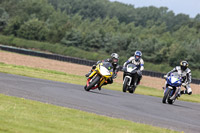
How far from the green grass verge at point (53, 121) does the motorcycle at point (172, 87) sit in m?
6.42

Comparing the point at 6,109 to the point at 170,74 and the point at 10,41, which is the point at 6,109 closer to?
the point at 170,74

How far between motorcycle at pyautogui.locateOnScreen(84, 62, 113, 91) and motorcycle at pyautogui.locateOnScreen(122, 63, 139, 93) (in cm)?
247

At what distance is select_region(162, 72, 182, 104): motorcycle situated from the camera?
16391 mm

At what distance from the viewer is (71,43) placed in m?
91.9

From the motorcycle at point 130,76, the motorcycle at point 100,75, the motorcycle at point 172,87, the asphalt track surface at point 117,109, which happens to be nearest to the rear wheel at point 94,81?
the motorcycle at point 100,75

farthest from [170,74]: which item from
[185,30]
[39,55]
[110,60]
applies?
[185,30]

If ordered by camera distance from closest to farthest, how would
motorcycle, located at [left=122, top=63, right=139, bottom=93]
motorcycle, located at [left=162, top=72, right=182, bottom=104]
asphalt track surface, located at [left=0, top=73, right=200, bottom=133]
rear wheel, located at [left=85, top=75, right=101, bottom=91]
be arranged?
asphalt track surface, located at [left=0, top=73, right=200, bottom=133] → motorcycle, located at [left=162, top=72, right=182, bottom=104] → rear wheel, located at [left=85, top=75, right=101, bottom=91] → motorcycle, located at [left=122, top=63, right=139, bottom=93]

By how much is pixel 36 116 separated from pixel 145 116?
354 centimetres

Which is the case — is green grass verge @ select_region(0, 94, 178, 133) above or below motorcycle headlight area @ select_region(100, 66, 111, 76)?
below

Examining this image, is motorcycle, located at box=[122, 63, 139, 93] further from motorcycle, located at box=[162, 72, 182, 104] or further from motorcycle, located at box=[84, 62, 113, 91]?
motorcycle, located at box=[162, 72, 182, 104]

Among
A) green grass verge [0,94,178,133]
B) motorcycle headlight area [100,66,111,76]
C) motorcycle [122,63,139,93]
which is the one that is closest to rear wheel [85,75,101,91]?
motorcycle headlight area [100,66,111,76]

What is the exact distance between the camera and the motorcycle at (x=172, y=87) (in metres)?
16.4

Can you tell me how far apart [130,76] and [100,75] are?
3.16 metres

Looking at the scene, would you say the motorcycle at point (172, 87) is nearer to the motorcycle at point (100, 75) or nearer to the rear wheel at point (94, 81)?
the motorcycle at point (100, 75)
